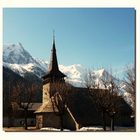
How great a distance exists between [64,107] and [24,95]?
0.69 meters

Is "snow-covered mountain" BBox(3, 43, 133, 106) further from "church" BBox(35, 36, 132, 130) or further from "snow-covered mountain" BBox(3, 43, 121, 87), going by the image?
"church" BBox(35, 36, 132, 130)

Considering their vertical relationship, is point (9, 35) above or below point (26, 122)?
above

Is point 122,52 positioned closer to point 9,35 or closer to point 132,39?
point 132,39

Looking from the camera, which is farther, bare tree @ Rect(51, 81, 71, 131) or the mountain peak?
bare tree @ Rect(51, 81, 71, 131)

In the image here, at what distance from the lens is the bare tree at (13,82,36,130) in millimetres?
11594

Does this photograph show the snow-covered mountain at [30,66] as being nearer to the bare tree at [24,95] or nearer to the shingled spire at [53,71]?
the shingled spire at [53,71]

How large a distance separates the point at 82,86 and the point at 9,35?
147 centimetres

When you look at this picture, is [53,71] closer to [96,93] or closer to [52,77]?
[52,77]

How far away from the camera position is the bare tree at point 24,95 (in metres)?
11.6

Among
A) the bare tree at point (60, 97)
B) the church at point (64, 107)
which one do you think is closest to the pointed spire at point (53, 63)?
the church at point (64, 107)

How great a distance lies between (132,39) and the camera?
11445mm

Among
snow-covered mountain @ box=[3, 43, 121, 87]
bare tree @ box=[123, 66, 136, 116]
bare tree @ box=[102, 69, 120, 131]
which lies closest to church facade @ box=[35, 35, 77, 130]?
snow-covered mountain @ box=[3, 43, 121, 87]

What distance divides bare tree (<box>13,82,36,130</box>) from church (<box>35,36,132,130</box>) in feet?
0.59
